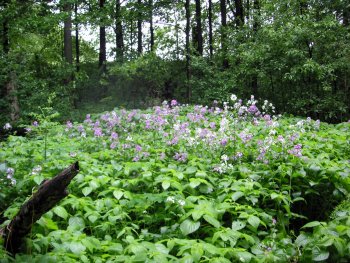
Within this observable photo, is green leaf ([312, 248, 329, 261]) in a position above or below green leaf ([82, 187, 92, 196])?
below

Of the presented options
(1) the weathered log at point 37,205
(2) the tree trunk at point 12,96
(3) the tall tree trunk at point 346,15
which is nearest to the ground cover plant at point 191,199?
(1) the weathered log at point 37,205

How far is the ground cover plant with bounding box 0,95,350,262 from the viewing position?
3.01 metres

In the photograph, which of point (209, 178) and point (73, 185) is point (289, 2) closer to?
point (209, 178)

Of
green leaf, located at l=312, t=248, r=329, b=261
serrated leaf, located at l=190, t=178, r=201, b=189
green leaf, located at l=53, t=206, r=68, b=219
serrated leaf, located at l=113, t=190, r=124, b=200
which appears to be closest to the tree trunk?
serrated leaf, located at l=113, t=190, r=124, b=200

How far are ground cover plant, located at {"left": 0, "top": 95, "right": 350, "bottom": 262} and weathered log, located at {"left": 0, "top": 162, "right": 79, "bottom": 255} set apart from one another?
0.12 metres

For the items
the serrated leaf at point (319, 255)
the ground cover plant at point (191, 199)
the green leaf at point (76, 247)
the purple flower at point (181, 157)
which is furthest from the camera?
the purple flower at point (181, 157)

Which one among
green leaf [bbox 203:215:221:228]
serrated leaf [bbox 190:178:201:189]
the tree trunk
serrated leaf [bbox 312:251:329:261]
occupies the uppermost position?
the tree trunk

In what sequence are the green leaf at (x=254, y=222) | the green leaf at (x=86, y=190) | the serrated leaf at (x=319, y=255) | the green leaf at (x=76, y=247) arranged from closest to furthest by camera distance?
the serrated leaf at (x=319, y=255) → the green leaf at (x=76, y=247) → the green leaf at (x=254, y=222) → the green leaf at (x=86, y=190)

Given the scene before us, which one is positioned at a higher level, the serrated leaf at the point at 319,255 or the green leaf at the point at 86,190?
the green leaf at the point at 86,190

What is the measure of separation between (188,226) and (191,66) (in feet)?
39.9

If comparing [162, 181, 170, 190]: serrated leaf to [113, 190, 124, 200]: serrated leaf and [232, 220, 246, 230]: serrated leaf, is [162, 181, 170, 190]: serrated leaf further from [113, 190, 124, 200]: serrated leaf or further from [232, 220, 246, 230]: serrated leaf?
[232, 220, 246, 230]: serrated leaf

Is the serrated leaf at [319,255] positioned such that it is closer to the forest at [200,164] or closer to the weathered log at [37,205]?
the forest at [200,164]

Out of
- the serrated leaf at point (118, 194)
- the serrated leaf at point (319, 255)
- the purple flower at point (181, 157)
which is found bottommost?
the serrated leaf at point (319, 255)

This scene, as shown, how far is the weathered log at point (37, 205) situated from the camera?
2641 millimetres
